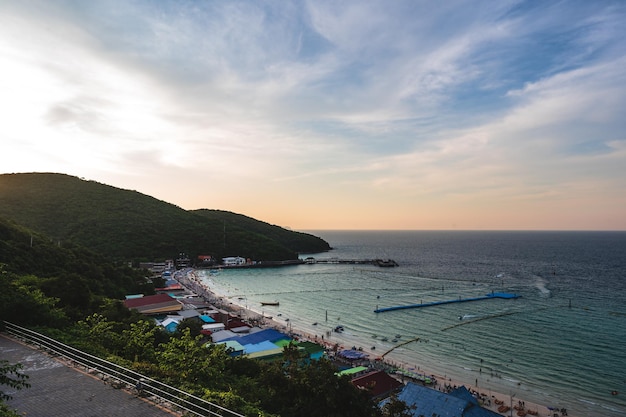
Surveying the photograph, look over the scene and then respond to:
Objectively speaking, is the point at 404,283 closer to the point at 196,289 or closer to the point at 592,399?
the point at 196,289

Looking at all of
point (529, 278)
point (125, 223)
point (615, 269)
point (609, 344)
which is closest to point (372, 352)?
point (609, 344)

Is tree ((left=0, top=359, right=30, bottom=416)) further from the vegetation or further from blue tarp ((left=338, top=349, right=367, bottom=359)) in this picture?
blue tarp ((left=338, top=349, right=367, bottom=359))

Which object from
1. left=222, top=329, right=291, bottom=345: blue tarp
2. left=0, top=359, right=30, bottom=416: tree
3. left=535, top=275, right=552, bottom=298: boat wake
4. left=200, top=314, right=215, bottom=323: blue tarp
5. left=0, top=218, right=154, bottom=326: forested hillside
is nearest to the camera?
left=0, top=359, right=30, bottom=416: tree

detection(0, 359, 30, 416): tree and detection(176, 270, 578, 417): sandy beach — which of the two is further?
detection(176, 270, 578, 417): sandy beach

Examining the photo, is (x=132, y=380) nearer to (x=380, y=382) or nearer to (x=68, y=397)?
(x=68, y=397)

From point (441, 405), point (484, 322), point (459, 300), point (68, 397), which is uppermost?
point (68, 397)

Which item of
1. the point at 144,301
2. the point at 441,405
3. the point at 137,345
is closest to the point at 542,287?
the point at 441,405

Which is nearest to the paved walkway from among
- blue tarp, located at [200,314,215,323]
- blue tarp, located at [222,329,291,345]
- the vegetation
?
the vegetation
